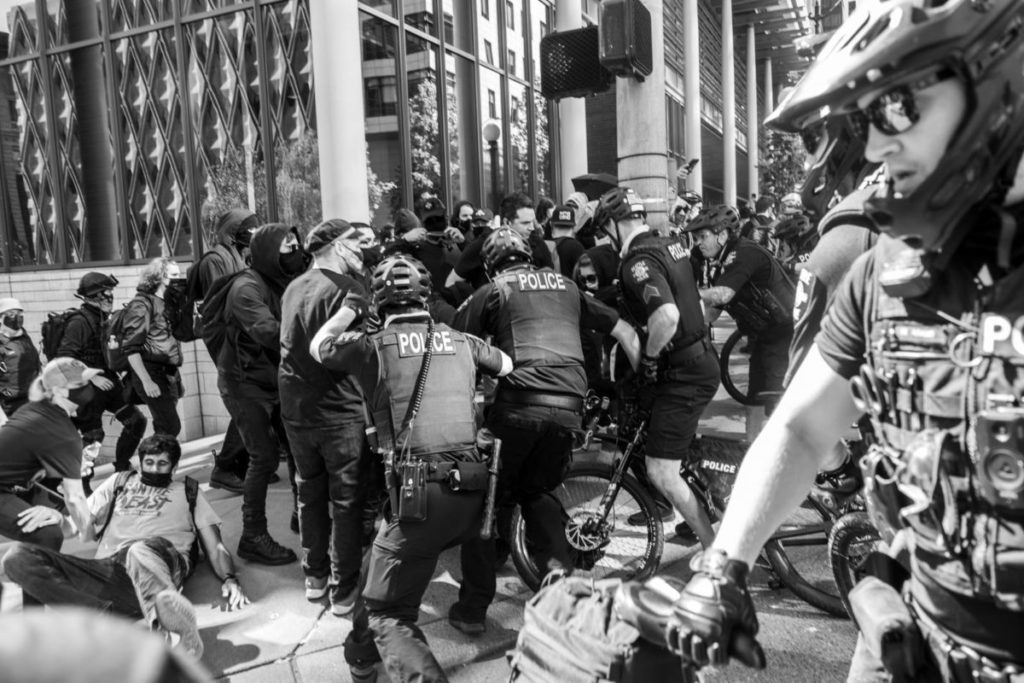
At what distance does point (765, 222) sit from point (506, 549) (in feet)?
29.7

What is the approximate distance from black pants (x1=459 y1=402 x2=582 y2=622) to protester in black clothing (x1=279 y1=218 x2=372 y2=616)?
67cm

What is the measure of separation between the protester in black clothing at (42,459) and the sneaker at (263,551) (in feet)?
3.01

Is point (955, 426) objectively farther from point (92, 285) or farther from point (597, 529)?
point (92, 285)

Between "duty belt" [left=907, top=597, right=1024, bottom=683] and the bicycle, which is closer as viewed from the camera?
"duty belt" [left=907, top=597, right=1024, bottom=683]

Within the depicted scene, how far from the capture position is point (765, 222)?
1222 cm

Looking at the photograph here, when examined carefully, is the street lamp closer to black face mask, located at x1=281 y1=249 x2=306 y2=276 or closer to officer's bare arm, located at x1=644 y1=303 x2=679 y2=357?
black face mask, located at x1=281 y1=249 x2=306 y2=276

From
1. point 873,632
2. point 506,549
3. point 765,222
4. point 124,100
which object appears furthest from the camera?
point 765,222

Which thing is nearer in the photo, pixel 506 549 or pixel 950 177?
pixel 950 177

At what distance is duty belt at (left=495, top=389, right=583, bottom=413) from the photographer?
3939 millimetres

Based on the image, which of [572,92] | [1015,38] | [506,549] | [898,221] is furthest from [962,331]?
[572,92]

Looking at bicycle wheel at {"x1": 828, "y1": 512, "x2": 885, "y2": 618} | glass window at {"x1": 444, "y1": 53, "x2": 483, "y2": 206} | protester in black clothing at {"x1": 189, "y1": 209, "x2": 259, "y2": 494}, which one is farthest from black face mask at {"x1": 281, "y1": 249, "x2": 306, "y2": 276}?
glass window at {"x1": 444, "y1": 53, "x2": 483, "y2": 206}

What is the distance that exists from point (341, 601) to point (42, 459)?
1.85m

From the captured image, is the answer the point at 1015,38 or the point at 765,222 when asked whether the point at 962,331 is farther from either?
the point at 765,222

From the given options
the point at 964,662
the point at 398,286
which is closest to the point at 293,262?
the point at 398,286
